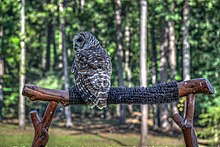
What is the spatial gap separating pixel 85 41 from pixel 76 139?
38.7 feet

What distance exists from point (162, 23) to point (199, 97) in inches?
202

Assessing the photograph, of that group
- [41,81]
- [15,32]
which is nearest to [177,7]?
[15,32]

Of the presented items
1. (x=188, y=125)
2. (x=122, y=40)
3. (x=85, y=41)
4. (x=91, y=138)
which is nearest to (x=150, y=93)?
(x=188, y=125)

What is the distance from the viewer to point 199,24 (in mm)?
24094

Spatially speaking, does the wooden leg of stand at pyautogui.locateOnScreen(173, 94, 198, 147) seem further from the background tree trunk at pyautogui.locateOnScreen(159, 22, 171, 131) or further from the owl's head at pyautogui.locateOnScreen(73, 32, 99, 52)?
the background tree trunk at pyautogui.locateOnScreen(159, 22, 171, 131)

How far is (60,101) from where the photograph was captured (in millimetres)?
6062

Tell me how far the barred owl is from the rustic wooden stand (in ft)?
0.92

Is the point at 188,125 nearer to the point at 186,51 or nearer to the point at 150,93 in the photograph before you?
the point at 150,93

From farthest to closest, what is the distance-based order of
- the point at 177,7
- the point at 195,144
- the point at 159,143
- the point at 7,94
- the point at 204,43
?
1. the point at 7,94
2. the point at 204,43
3. the point at 177,7
4. the point at 159,143
5. the point at 195,144

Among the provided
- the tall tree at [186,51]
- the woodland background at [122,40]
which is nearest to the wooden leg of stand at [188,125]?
the tall tree at [186,51]

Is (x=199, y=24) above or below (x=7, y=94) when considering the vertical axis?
above

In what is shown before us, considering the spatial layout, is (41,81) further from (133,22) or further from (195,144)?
(195,144)

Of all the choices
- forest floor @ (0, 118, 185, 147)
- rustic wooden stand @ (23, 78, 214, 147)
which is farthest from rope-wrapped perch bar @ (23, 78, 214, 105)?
forest floor @ (0, 118, 185, 147)

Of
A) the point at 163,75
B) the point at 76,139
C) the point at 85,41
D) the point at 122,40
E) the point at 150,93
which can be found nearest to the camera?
the point at 150,93
